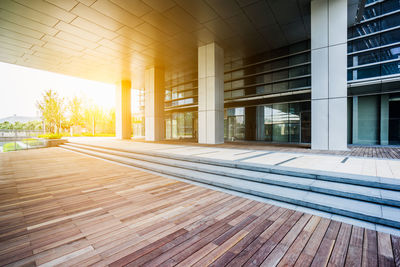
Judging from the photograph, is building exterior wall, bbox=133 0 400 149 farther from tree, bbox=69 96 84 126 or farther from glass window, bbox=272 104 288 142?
tree, bbox=69 96 84 126

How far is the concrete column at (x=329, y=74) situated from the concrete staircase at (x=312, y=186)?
5.59 m

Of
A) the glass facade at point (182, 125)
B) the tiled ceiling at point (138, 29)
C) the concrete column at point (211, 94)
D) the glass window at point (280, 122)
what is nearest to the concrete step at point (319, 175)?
the concrete column at point (211, 94)

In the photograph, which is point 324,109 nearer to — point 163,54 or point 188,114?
point 163,54

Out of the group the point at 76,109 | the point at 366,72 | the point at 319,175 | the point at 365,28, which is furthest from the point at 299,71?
the point at 76,109

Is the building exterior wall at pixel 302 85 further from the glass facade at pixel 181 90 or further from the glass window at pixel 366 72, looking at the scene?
the glass facade at pixel 181 90

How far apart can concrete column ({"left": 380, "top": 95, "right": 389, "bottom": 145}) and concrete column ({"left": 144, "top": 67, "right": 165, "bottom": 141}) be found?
18.2 m

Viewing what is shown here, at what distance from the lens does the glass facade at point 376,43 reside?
11.5 metres

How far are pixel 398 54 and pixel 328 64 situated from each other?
730 cm

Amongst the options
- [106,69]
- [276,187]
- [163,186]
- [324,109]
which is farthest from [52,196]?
[106,69]

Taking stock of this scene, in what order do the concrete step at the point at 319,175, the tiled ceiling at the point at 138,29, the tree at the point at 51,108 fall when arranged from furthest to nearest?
the tree at the point at 51,108
the tiled ceiling at the point at 138,29
the concrete step at the point at 319,175

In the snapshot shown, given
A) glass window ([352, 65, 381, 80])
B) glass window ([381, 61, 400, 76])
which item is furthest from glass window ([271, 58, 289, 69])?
glass window ([381, 61, 400, 76])

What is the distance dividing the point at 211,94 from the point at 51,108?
71.3ft

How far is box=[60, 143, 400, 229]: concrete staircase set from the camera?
3.22m

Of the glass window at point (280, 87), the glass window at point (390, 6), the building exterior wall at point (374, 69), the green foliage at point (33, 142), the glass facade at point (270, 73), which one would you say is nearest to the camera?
the glass window at point (390, 6)
